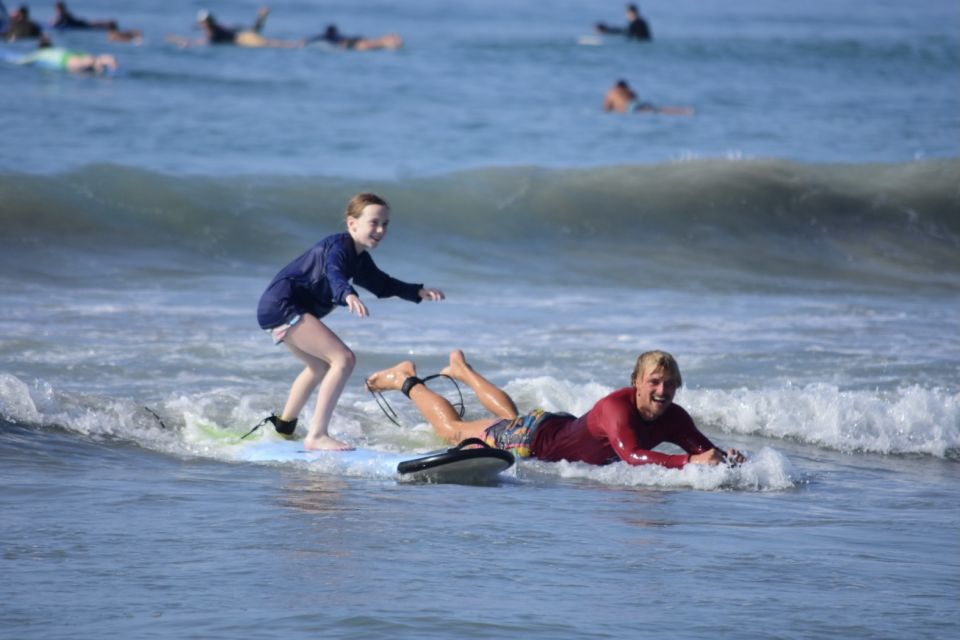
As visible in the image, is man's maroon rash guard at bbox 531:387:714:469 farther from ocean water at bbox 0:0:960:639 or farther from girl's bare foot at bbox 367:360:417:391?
girl's bare foot at bbox 367:360:417:391

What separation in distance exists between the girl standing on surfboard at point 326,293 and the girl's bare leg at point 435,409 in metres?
0.86

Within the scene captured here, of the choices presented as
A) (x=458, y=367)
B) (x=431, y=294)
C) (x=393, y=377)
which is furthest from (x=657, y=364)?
Result: (x=393, y=377)

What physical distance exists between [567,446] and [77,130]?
57.7ft

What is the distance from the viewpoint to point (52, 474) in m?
7.27

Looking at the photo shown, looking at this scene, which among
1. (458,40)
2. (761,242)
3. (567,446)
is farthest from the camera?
(458,40)

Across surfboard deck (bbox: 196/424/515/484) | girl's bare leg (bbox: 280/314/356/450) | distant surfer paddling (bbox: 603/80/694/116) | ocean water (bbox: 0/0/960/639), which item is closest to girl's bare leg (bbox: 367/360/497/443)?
ocean water (bbox: 0/0/960/639)

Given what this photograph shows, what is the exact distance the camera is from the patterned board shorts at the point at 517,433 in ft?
27.0

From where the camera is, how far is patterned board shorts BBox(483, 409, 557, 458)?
8.22m

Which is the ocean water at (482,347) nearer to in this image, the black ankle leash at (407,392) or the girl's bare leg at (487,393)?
the black ankle leash at (407,392)

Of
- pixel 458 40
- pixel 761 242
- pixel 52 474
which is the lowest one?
pixel 52 474

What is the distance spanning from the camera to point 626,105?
31.2m

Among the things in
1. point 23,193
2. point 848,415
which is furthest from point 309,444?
point 23,193

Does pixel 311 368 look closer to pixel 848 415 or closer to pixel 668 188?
pixel 848 415

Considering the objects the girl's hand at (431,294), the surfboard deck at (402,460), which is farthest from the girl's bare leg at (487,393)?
the girl's hand at (431,294)
